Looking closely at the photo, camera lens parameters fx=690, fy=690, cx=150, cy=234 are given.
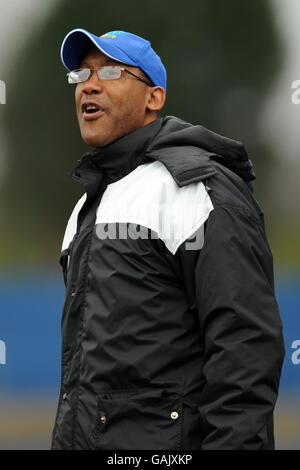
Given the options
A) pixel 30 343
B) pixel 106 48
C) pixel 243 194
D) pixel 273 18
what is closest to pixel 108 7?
pixel 273 18

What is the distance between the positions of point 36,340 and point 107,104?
8.13 feet

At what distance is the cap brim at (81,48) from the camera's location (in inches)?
72.4

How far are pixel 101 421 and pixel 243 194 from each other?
650 mm

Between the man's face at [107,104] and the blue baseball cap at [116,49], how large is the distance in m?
0.03

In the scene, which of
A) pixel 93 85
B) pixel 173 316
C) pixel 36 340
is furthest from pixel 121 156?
pixel 36 340

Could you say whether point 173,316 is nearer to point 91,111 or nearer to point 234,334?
point 234,334

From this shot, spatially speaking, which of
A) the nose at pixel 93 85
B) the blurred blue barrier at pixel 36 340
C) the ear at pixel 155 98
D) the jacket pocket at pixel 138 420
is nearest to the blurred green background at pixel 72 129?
the blurred blue barrier at pixel 36 340

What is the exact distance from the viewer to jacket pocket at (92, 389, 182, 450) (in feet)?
5.11

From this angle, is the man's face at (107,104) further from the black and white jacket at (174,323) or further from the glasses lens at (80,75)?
the black and white jacket at (174,323)

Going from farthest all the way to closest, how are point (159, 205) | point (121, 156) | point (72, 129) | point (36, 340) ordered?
point (72, 129)
point (36, 340)
point (121, 156)
point (159, 205)

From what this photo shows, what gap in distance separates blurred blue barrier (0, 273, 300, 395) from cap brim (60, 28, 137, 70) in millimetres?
2397

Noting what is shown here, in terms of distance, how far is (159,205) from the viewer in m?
1.66

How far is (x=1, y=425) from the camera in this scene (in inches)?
162

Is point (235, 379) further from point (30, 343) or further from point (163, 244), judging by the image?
point (30, 343)
